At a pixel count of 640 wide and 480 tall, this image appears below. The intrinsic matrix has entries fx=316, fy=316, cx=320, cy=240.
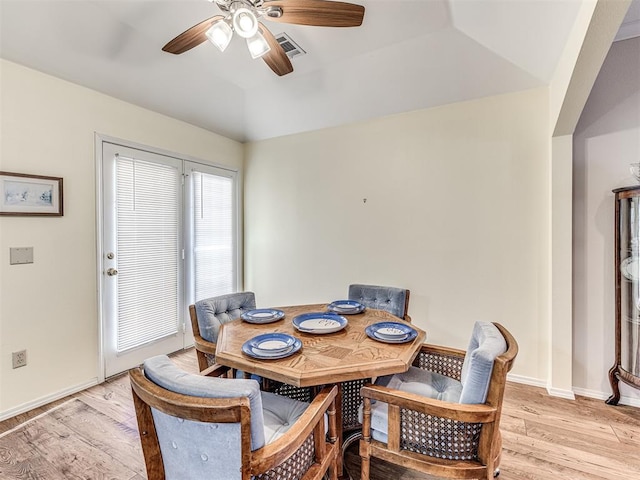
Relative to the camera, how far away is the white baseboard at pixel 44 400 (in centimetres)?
223

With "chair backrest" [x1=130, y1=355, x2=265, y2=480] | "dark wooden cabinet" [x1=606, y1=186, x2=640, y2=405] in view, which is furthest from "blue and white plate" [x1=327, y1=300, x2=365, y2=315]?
"dark wooden cabinet" [x1=606, y1=186, x2=640, y2=405]

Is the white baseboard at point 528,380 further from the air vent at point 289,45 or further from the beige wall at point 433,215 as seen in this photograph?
the air vent at point 289,45

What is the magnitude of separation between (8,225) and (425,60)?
3.40 m

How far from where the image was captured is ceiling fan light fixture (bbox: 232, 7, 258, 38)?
1.62 m

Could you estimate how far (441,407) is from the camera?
1.27 meters

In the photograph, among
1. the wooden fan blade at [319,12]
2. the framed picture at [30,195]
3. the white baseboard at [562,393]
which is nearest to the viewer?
the wooden fan blade at [319,12]

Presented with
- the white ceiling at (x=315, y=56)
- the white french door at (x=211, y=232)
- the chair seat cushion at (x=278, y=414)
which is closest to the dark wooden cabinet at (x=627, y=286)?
the white ceiling at (x=315, y=56)

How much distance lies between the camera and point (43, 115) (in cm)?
239

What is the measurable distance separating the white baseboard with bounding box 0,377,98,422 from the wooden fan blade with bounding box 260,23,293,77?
9.69 feet

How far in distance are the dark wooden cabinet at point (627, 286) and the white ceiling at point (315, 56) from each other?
46.1 inches

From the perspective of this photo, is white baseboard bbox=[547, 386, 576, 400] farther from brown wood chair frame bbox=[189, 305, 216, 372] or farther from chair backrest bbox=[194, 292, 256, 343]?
brown wood chair frame bbox=[189, 305, 216, 372]

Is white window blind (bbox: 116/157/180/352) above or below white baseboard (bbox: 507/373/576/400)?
above

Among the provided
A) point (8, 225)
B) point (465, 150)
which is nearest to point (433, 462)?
point (465, 150)

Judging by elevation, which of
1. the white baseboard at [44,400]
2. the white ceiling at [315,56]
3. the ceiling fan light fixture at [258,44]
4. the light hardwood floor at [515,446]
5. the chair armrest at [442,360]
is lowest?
the light hardwood floor at [515,446]
